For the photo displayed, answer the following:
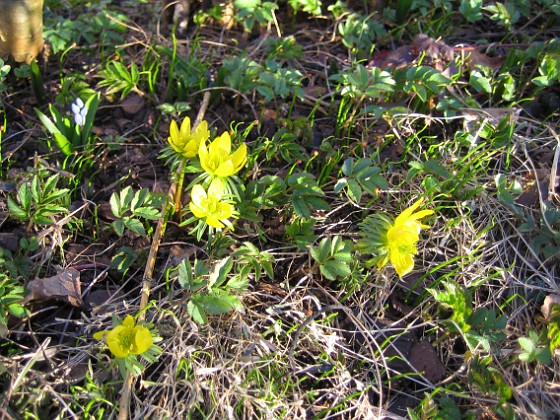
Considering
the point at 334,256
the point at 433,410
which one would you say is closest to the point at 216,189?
the point at 334,256

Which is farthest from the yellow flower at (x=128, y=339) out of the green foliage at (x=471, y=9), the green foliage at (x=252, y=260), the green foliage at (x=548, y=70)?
the green foliage at (x=471, y=9)

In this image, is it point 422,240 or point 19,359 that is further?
point 422,240

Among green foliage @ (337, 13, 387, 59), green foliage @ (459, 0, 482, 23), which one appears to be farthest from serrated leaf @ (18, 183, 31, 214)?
green foliage @ (459, 0, 482, 23)

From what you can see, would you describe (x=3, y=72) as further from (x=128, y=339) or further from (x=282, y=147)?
(x=128, y=339)

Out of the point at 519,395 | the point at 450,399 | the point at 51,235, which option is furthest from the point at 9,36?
the point at 519,395

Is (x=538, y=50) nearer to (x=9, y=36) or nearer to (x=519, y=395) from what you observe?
(x=519, y=395)

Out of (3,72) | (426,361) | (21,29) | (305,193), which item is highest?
(21,29)

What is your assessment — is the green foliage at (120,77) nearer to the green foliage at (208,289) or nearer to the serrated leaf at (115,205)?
the serrated leaf at (115,205)
